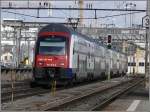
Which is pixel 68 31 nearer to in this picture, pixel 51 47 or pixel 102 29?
pixel 51 47

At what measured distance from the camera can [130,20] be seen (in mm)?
85062

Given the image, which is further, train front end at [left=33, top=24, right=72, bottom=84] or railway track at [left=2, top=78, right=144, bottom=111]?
train front end at [left=33, top=24, right=72, bottom=84]

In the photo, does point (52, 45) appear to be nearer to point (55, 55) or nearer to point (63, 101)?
point (55, 55)

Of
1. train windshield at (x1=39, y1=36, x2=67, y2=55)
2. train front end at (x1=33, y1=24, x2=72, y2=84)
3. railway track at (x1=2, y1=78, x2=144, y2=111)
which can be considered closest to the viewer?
railway track at (x1=2, y1=78, x2=144, y2=111)

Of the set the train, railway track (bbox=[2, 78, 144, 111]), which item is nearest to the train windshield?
the train

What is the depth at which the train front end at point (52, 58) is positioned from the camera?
32.4m

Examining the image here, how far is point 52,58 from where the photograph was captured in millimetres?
32469

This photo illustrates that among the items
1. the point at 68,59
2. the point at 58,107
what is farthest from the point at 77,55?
the point at 58,107

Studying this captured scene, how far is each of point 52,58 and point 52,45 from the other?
0.83 metres

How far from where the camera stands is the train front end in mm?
32375

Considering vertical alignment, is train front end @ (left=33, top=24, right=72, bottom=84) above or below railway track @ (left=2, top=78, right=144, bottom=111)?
above

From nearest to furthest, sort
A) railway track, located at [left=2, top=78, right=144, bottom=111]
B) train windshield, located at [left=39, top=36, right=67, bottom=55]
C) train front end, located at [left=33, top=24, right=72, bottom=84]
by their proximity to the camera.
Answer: railway track, located at [left=2, top=78, right=144, bottom=111]
train front end, located at [left=33, top=24, right=72, bottom=84]
train windshield, located at [left=39, top=36, right=67, bottom=55]

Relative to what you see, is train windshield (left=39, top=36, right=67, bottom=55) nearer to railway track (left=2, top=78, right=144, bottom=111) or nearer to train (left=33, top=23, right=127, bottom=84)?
train (left=33, top=23, right=127, bottom=84)

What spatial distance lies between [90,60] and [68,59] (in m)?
9.87
